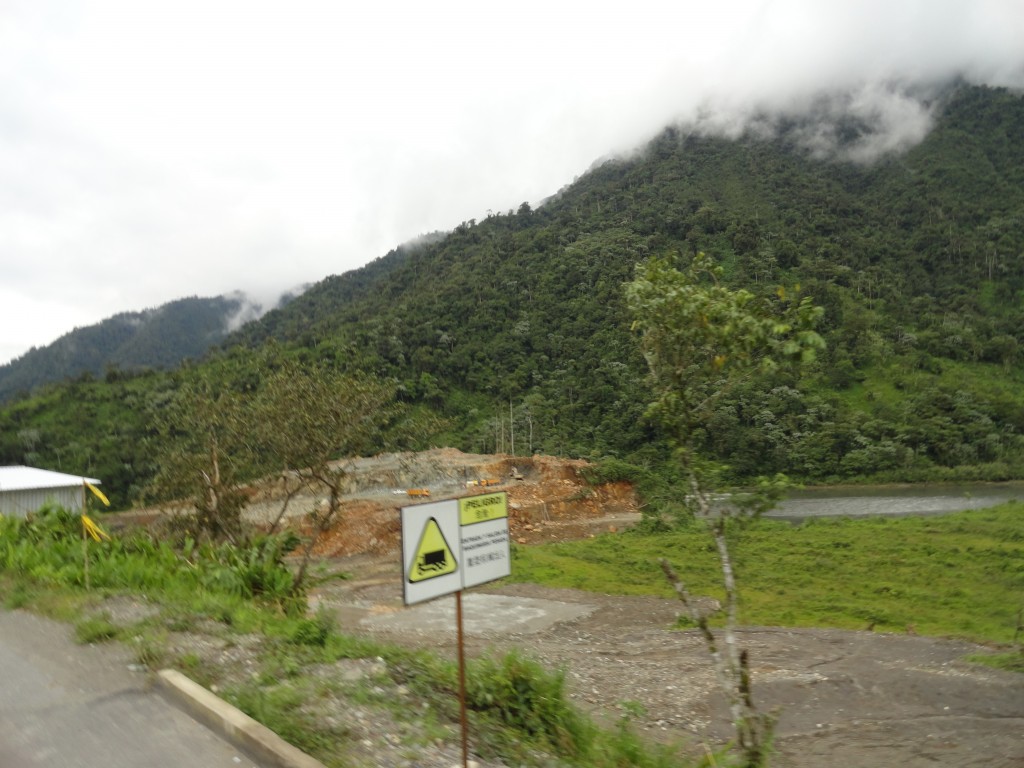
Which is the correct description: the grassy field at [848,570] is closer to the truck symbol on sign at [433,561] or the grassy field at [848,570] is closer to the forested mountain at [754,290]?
the forested mountain at [754,290]

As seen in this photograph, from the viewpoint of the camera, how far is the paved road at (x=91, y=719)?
393 cm

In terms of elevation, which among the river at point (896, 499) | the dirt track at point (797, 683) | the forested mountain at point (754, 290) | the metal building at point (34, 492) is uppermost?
the forested mountain at point (754, 290)

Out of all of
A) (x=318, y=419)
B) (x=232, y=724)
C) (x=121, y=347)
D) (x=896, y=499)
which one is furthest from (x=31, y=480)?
(x=121, y=347)

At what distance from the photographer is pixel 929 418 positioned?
176 ft

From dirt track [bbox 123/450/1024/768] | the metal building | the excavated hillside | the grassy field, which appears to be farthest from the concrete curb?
the excavated hillside

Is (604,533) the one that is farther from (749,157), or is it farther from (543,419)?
(749,157)

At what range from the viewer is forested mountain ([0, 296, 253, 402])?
13250 centimetres

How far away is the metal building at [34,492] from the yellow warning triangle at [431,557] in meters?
18.5

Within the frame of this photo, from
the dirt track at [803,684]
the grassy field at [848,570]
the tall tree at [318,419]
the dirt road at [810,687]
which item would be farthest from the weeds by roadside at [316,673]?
the grassy field at [848,570]

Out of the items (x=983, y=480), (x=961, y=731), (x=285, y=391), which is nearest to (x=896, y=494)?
(x=983, y=480)

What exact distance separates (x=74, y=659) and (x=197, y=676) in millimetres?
1542

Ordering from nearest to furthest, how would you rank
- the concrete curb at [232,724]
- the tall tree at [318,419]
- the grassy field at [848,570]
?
the concrete curb at [232,724] < the tall tree at [318,419] < the grassy field at [848,570]

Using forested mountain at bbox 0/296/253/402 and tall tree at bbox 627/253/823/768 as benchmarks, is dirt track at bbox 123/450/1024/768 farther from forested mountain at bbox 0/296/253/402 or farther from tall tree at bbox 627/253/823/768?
forested mountain at bbox 0/296/253/402

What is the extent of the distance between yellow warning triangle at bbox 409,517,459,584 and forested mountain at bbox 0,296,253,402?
12666 cm
